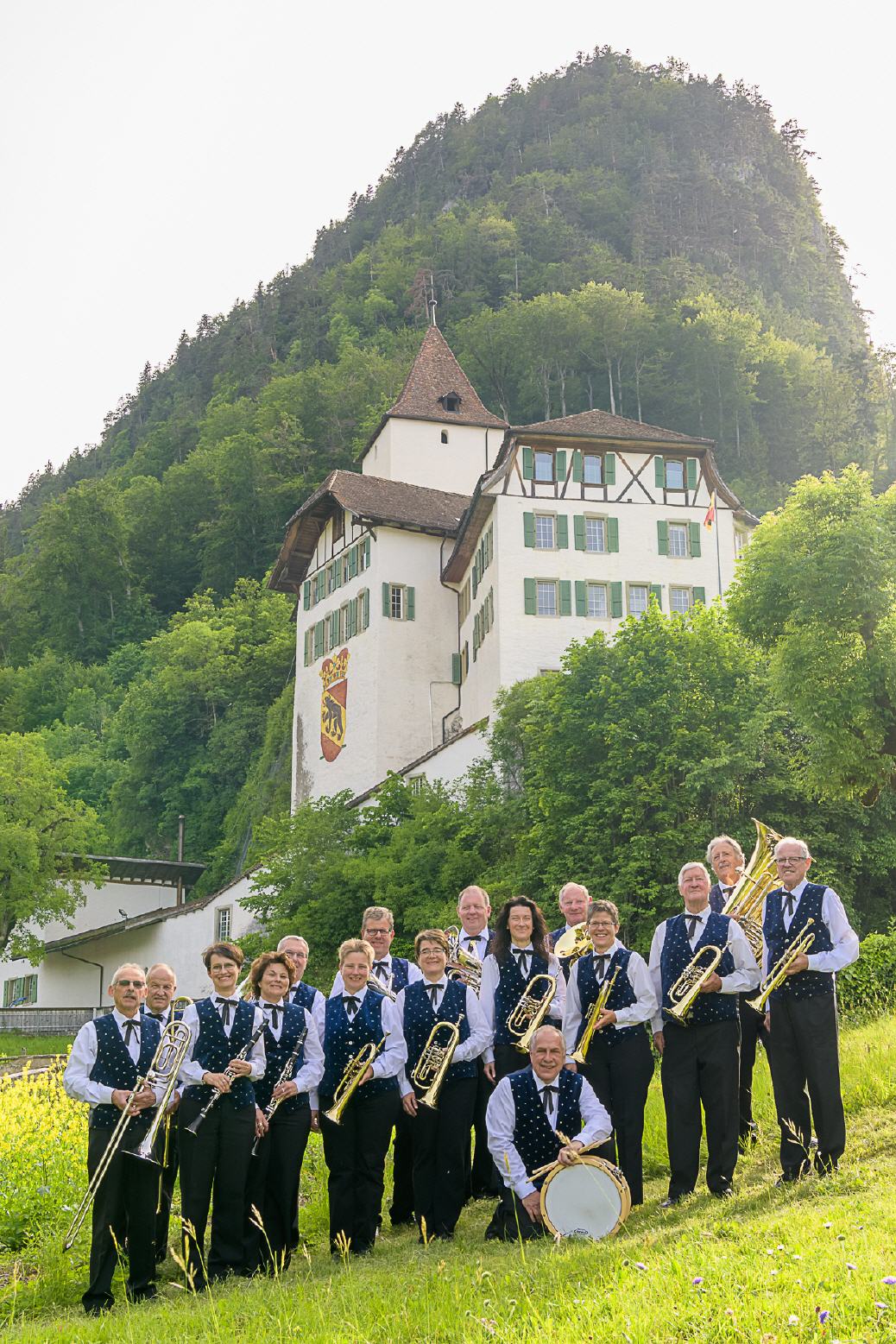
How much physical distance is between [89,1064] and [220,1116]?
836mm

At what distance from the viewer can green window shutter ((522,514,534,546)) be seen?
121 ft

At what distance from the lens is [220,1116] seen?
8.85m

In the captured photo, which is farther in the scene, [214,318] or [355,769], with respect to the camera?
[214,318]

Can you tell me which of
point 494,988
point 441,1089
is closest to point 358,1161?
point 441,1089

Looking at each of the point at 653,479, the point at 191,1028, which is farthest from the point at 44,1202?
the point at 653,479

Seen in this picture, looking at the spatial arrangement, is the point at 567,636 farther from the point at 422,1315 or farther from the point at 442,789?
the point at 422,1315

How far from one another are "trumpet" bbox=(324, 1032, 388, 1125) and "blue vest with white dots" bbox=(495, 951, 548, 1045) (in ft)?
2.98

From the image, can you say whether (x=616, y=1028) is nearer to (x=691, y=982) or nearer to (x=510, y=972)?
(x=691, y=982)

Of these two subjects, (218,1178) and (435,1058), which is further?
(435,1058)

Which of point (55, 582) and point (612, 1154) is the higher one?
point (55, 582)

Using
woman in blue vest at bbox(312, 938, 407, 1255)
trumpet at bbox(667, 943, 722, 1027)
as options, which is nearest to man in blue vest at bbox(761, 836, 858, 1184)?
trumpet at bbox(667, 943, 722, 1027)

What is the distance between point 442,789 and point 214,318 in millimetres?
84111

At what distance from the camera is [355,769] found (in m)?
42.0

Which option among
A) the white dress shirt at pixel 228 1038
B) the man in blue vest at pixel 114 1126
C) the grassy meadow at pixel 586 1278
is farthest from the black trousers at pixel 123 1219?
the white dress shirt at pixel 228 1038
